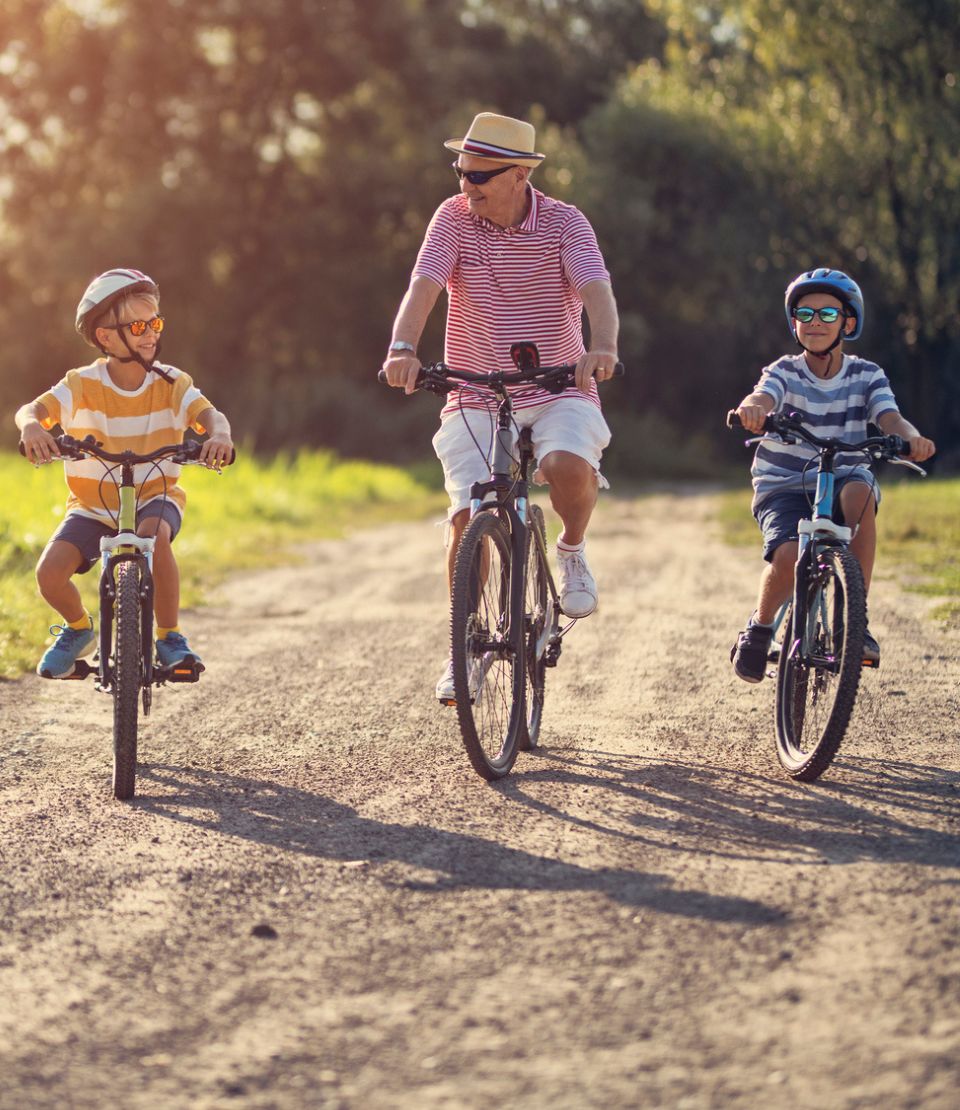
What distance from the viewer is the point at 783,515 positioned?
4.89m

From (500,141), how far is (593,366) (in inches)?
40.0

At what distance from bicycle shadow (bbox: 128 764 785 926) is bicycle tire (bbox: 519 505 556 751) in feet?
2.99

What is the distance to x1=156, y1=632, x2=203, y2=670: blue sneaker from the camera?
4906 millimetres

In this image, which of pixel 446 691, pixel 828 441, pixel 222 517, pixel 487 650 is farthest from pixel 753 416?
pixel 222 517

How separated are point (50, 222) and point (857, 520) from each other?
29816 mm

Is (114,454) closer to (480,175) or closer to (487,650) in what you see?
(487,650)

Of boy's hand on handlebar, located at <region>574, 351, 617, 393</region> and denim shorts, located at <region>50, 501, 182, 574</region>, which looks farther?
denim shorts, located at <region>50, 501, 182, 574</region>

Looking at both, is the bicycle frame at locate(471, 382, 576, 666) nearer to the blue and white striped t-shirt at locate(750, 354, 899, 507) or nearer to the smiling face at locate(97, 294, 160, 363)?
the blue and white striped t-shirt at locate(750, 354, 899, 507)

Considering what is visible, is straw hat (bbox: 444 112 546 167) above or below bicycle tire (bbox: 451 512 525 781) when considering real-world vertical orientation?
above

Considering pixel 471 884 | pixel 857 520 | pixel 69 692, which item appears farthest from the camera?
pixel 69 692

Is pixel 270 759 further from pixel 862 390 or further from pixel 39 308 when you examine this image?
pixel 39 308

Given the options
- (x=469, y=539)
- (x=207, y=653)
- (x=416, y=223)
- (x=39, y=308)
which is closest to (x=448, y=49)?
(x=416, y=223)

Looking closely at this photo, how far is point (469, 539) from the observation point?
432 centimetres

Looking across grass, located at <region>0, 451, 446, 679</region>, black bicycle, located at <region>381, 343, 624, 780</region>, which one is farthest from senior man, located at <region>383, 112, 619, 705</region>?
grass, located at <region>0, 451, 446, 679</region>
